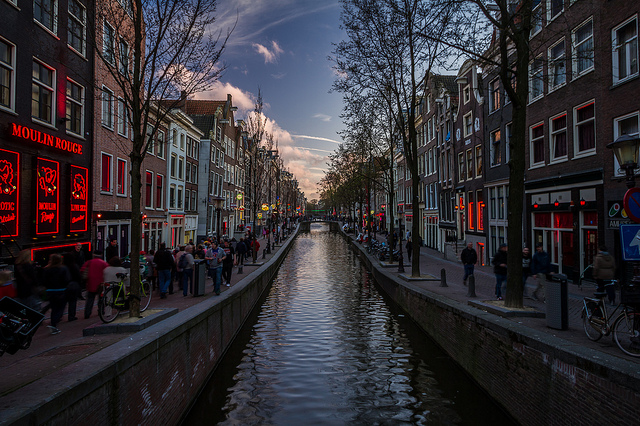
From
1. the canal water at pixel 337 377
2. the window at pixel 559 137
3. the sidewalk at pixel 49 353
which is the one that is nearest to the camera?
the sidewalk at pixel 49 353

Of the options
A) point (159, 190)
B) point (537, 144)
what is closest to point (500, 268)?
point (537, 144)

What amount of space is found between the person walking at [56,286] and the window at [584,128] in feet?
61.0

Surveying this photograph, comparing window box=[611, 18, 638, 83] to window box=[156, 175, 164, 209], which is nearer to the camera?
window box=[611, 18, 638, 83]

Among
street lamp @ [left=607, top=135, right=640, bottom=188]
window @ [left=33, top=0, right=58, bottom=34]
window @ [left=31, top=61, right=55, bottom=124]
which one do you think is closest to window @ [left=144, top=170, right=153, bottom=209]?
window @ [left=31, top=61, right=55, bottom=124]

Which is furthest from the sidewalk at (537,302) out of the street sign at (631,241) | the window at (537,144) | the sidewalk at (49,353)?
the sidewalk at (49,353)

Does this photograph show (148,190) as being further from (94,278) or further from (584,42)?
(584,42)

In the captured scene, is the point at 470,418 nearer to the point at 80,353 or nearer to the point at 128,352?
the point at 128,352

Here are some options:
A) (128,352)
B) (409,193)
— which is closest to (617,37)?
(128,352)

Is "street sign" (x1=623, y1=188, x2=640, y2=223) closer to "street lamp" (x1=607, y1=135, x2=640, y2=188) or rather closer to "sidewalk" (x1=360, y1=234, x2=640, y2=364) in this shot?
"street lamp" (x1=607, y1=135, x2=640, y2=188)

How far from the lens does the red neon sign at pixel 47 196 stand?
15844 mm

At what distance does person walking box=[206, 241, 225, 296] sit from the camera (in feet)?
46.0

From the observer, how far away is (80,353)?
615 cm

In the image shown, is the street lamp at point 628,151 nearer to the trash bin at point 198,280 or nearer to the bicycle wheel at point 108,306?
the bicycle wheel at point 108,306

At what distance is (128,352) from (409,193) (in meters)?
50.8
